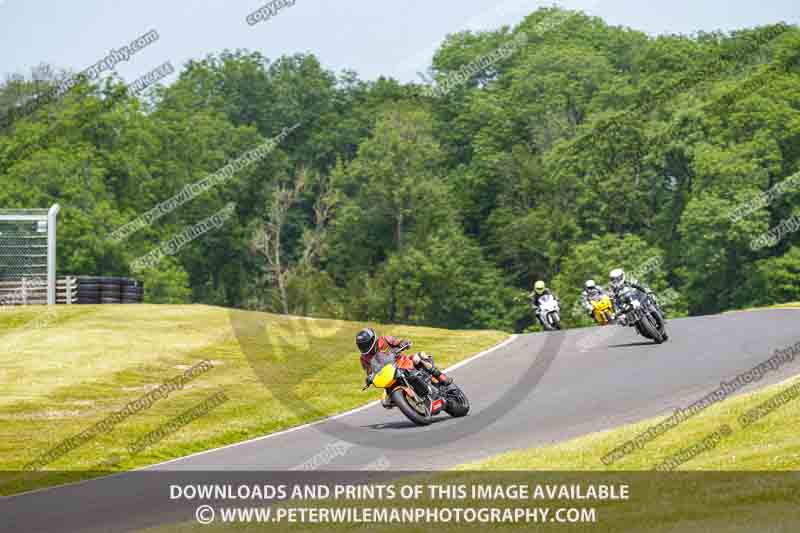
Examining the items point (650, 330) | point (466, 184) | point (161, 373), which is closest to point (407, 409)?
point (650, 330)

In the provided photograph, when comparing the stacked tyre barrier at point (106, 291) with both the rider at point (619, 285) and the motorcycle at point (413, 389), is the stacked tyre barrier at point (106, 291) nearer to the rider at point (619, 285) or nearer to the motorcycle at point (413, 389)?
the rider at point (619, 285)

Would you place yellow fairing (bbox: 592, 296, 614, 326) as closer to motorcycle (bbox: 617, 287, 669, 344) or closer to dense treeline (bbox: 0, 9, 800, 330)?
motorcycle (bbox: 617, 287, 669, 344)

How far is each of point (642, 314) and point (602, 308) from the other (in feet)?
17.9

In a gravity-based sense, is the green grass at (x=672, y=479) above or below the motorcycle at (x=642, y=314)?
below

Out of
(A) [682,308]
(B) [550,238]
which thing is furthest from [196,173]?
(A) [682,308]

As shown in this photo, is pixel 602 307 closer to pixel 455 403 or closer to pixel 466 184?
pixel 455 403

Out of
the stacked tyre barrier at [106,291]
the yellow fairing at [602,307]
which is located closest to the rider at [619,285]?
the yellow fairing at [602,307]

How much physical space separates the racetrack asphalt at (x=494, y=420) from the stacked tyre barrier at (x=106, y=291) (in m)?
15.7

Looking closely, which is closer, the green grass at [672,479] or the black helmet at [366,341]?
the green grass at [672,479]

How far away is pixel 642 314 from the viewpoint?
2506 centimetres

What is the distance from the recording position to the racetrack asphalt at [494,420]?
53.5 ft

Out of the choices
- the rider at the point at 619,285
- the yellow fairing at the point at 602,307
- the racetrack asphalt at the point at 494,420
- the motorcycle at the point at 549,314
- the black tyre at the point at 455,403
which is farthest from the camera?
the motorcycle at the point at 549,314

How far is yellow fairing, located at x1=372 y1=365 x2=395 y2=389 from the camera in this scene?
699 inches

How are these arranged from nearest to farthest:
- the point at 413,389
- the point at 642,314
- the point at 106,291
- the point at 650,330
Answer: the point at 413,389
the point at 642,314
the point at 650,330
the point at 106,291
